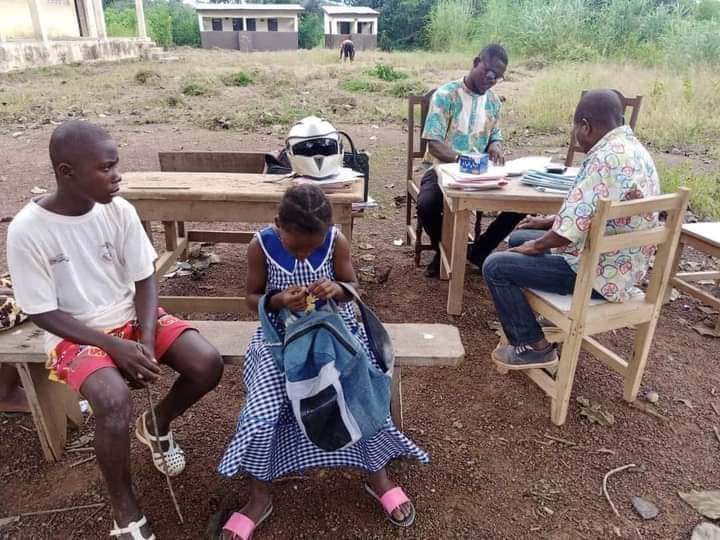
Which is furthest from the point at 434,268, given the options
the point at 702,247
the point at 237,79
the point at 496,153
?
the point at 237,79

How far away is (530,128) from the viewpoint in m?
9.84

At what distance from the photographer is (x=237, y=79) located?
14844 millimetres

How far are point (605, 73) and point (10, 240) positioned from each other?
573 inches

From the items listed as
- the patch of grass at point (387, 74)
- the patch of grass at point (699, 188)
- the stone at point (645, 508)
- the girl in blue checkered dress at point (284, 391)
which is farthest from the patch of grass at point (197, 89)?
the stone at point (645, 508)

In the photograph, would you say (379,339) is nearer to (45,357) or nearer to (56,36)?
(45,357)

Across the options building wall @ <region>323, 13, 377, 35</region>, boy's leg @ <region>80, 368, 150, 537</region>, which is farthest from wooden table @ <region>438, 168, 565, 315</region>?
building wall @ <region>323, 13, 377, 35</region>

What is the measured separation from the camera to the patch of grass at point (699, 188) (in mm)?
5469

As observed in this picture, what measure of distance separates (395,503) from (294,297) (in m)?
0.90

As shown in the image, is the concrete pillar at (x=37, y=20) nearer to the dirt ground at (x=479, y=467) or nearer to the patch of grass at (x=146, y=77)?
the patch of grass at (x=146, y=77)

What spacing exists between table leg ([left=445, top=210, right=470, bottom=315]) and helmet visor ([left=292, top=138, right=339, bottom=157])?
2.87 feet

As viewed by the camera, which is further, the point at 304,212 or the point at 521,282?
the point at 521,282

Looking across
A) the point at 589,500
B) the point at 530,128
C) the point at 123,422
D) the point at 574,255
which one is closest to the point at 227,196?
the point at 123,422

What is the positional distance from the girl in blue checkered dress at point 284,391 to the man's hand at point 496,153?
2.24m

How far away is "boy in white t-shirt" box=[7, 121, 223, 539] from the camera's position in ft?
6.31
